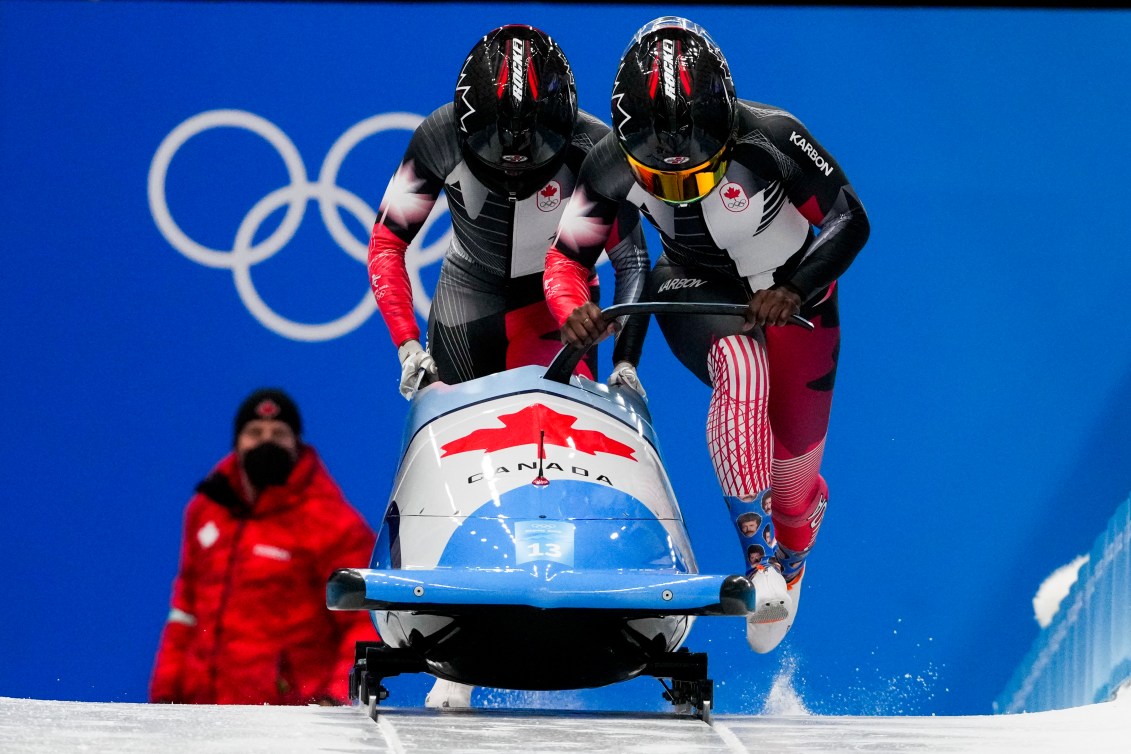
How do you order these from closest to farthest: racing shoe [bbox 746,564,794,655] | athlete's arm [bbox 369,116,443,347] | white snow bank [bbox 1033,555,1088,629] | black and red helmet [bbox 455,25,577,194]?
racing shoe [bbox 746,564,794,655]
black and red helmet [bbox 455,25,577,194]
athlete's arm [bbox 369,116,443,347]
white snow bank [bbox 1033,555,1088,629]

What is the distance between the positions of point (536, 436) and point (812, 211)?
977 mm

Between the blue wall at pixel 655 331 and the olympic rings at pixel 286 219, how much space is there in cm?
2

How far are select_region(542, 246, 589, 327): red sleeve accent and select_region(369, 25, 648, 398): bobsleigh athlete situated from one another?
125mm

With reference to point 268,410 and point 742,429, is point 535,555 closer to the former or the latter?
point 742,429

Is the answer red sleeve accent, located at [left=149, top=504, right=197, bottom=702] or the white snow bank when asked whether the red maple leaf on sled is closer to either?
red sleeve accent, located at [left=149, top=504, right=197, bottom=702]

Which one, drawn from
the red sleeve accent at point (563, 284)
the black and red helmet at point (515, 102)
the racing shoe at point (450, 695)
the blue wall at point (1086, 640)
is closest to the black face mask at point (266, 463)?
the racing shoe at point (450, 695)

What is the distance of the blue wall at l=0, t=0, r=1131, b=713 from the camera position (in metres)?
5.93

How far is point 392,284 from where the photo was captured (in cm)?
459

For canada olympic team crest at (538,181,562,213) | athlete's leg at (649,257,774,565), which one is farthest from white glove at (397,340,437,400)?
athlete's leg at (649,257,774,565)

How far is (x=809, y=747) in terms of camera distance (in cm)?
299

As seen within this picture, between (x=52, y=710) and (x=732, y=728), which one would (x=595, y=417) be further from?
(x=52, y=710)

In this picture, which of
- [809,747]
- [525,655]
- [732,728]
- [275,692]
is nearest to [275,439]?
[275,692]

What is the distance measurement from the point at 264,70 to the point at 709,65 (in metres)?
2.57

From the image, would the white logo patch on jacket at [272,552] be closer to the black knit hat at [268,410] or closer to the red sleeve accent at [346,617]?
the red sleeve accent at [346,617]
